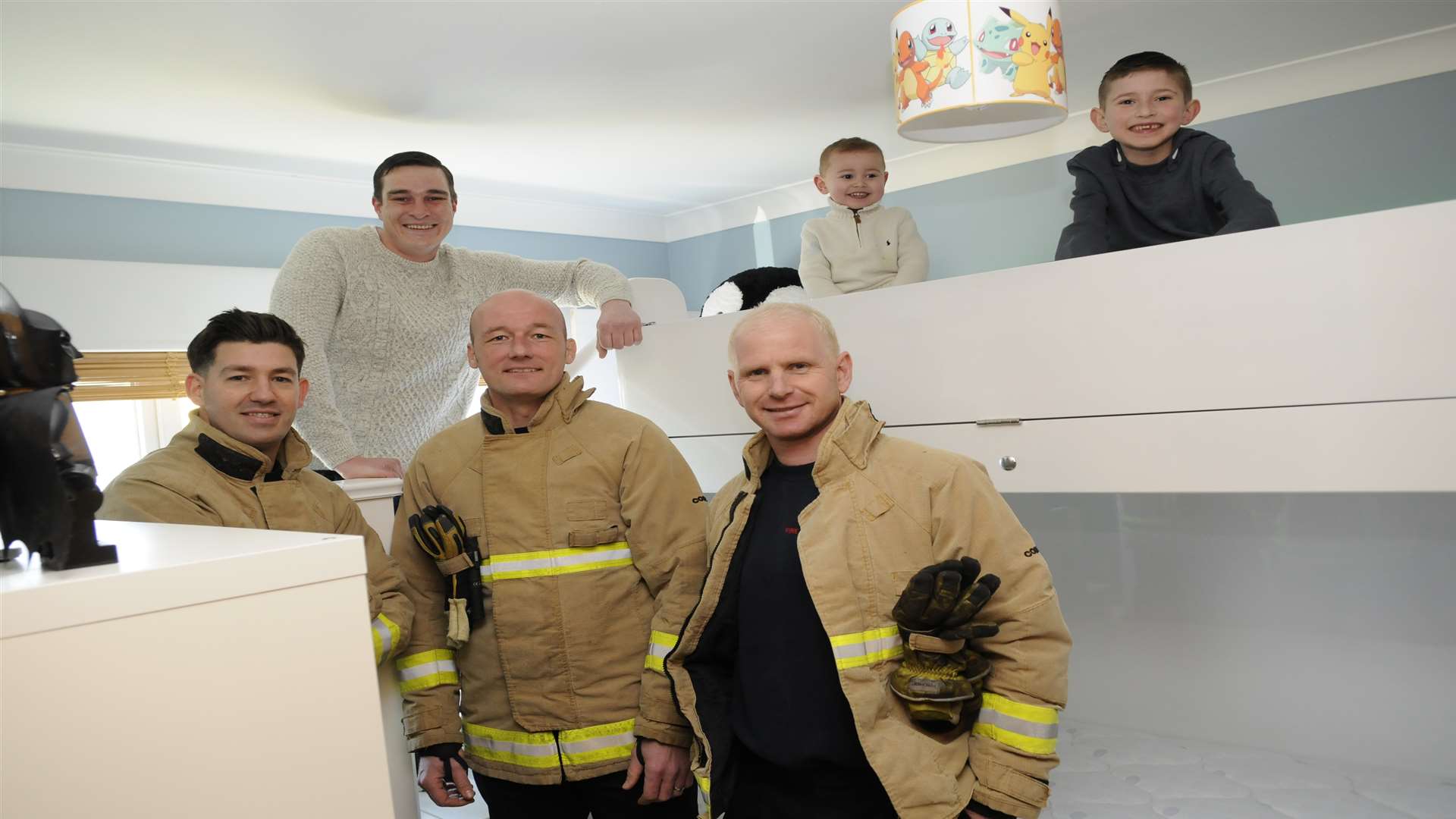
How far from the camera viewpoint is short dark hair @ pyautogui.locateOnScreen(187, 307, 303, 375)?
1493mm

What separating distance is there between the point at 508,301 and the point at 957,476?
0.77 m

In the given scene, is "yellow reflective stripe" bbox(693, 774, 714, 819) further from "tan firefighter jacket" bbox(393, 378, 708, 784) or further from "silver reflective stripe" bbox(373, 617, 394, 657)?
"silver reflective stripe" bbox(373, 617, 394, 657)

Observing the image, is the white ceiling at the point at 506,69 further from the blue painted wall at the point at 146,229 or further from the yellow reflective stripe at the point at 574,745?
the yellow reflective stripe at the point at 574,745

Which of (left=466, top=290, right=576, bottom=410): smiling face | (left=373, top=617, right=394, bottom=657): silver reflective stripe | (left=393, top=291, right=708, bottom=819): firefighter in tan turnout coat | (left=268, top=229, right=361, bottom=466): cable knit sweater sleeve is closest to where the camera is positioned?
(left=373, top=617, right=394, bottom=657): silver reflective stripe

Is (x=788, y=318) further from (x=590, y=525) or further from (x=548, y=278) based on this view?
(x=548, y=278)

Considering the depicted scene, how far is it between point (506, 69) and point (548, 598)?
224 centimetres

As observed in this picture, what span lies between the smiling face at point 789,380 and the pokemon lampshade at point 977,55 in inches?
44.0

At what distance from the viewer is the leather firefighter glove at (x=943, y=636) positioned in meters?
1.20

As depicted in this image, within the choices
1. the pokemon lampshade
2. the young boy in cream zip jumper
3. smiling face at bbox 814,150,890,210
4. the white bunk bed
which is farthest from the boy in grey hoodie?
smiling face at bbox 814,150,890,210

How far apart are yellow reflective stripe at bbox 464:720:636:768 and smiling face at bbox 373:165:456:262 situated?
1204mm

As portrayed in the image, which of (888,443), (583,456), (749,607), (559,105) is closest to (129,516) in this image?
(583,456)

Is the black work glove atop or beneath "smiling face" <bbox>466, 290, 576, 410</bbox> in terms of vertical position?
beneath

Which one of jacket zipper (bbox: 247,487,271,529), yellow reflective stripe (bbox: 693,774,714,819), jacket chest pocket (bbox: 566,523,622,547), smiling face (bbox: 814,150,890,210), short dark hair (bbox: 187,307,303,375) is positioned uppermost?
smiling face (bbox: 814,150,890,210)

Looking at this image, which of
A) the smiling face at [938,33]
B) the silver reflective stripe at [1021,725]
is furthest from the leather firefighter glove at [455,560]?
the smiling face at [938,33]
